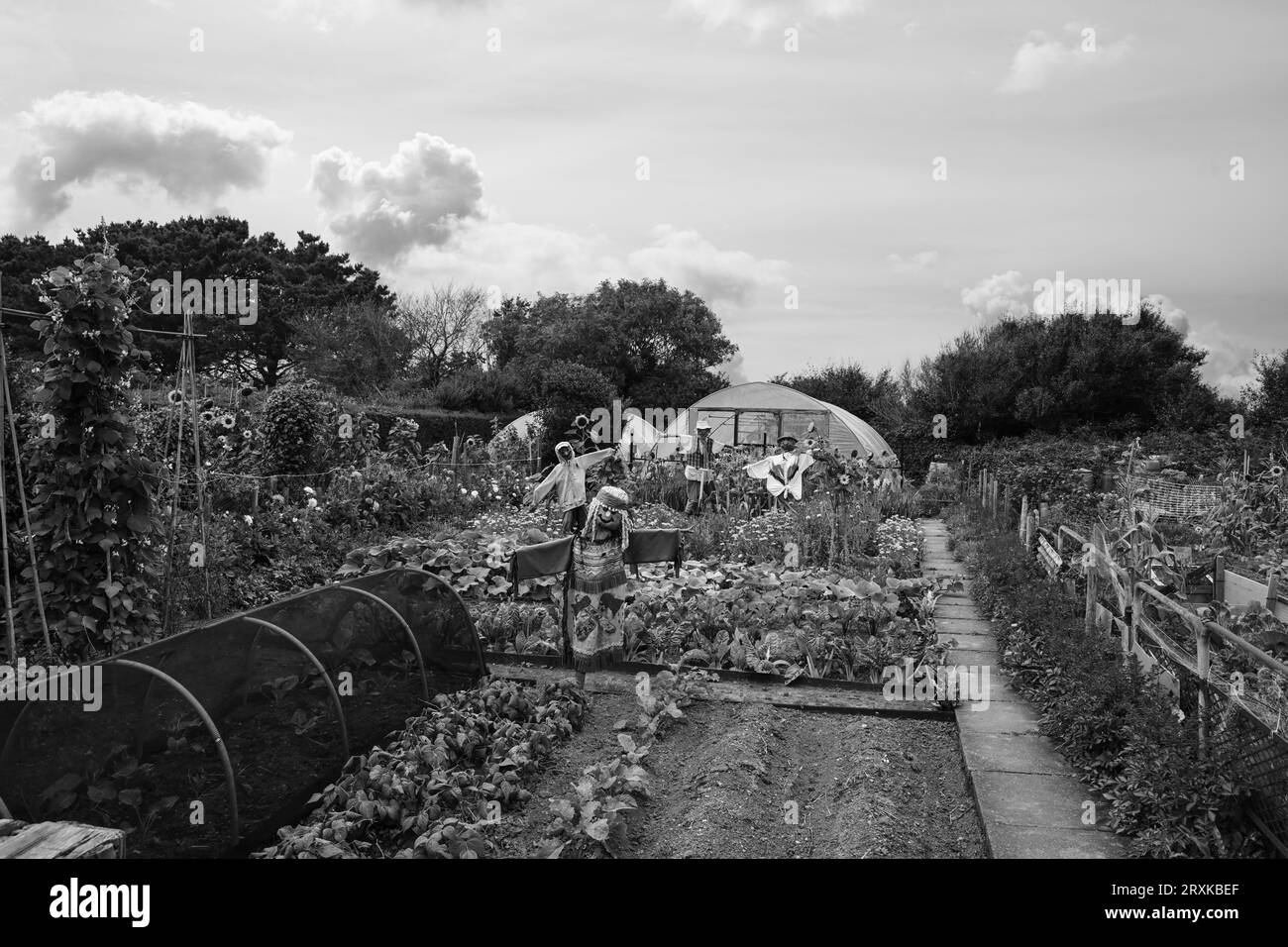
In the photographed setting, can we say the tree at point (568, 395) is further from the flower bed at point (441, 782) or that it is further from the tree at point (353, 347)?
the flower bed at point (441, 782)

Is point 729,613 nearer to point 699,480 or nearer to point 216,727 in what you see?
point 216,727

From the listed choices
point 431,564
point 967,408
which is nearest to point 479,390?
point 967,408

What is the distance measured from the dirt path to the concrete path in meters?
0.12

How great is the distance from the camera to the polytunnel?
335 cm

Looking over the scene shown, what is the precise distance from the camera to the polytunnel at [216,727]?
3350 millimetres

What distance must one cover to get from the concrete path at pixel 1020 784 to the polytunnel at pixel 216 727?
2913 mm

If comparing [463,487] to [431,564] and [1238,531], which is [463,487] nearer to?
[431,564]

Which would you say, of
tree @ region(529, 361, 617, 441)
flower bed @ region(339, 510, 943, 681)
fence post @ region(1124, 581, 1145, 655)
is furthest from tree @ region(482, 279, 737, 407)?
fence post @ region(1124, 581, 1145, 655)

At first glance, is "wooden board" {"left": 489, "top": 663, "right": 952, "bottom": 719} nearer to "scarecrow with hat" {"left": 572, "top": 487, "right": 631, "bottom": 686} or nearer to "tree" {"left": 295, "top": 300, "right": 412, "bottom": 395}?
"scarecrow with hat" {"left": 572, "top": 487, "right": 631, "bottom": 686}

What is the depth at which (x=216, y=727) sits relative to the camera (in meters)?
3.61

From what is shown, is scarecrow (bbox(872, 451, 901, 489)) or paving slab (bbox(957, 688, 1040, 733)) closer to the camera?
paving slab (bbox(957, 688, 1040, 733))

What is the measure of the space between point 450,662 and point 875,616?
329 centimetres

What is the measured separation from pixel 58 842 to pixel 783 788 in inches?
121

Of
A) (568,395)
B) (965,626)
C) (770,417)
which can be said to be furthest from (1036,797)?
(770,417)
